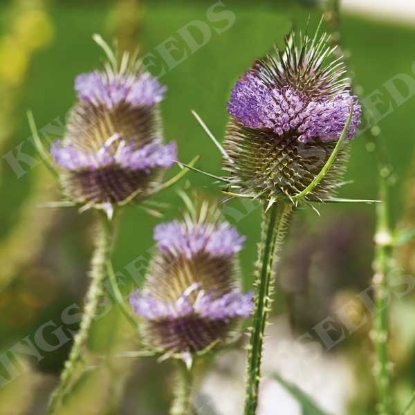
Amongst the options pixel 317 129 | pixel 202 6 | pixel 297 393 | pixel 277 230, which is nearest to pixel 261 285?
pixel 277 230

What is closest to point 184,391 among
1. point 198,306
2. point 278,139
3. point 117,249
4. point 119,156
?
point 198,306

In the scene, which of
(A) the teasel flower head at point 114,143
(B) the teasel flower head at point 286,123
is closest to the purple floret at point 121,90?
(A) the teasel flower head at point 114,143

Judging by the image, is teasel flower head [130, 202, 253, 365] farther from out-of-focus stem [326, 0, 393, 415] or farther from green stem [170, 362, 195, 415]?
out-of-focus stem [326, 0, 393, 415]

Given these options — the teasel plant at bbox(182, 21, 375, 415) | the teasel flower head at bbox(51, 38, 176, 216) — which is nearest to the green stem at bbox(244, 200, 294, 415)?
the teasel plant at bbox(182, 21, 375, 415)

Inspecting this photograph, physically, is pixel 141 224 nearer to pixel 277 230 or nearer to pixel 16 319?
pixel 16 319

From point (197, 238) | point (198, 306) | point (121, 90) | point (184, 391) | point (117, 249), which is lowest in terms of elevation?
point (184, 391)

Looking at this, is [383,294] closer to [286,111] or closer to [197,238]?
[197,238]
